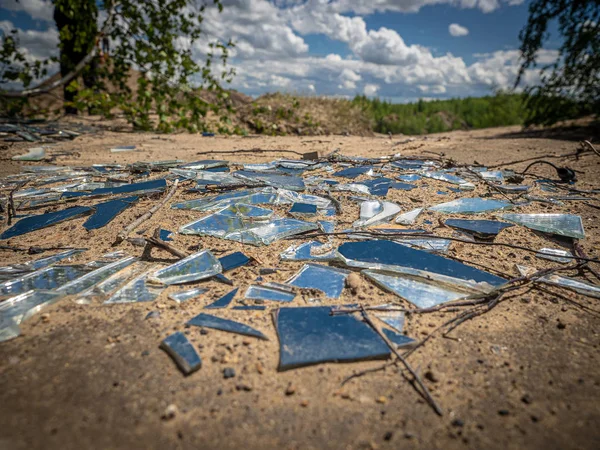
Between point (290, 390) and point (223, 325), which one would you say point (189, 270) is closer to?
point (223, 325)

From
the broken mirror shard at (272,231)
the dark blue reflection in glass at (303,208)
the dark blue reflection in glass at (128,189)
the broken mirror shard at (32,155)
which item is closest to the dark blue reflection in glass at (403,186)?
the dark blue reflection in glass at (303,208)

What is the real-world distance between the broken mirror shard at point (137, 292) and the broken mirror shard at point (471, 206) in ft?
6.41

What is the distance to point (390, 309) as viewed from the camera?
54.6 inches

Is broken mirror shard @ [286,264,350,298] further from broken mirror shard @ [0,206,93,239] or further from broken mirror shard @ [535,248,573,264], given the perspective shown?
broken mirror shard @ [0,206,93,239]

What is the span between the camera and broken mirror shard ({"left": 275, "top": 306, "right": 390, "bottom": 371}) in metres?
1.13

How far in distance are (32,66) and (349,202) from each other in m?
5.78

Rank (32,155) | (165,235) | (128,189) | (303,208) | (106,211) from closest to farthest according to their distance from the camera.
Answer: (165,235) < (106,211) < (303,208) < (128,189) < (32,155)

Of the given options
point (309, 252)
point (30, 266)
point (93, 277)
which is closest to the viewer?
point (93, 277)

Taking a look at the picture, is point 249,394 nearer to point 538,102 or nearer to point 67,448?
point 67,448

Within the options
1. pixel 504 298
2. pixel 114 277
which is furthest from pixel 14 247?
pixel 504 298

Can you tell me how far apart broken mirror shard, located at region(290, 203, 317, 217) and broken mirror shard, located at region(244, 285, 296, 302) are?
0.88m

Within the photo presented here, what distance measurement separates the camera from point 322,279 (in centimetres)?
160

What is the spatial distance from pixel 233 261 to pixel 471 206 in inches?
72.2

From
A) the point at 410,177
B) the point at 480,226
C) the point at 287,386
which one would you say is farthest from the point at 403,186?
the point at 287,386
